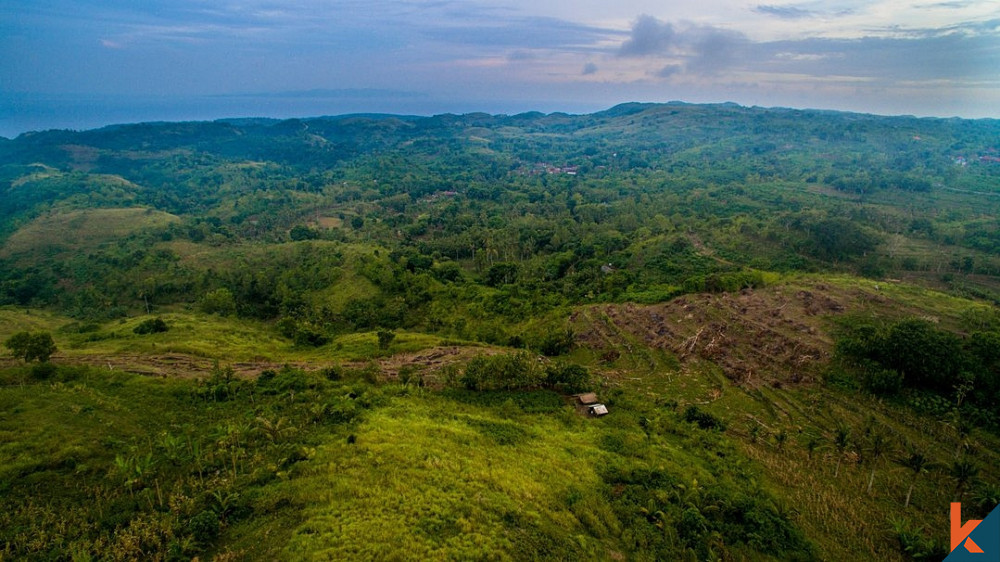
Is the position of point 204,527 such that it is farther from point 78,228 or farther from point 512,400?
point 78,228

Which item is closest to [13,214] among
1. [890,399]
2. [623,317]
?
[623,317]

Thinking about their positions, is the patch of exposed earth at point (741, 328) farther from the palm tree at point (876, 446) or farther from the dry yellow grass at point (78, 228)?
the dry yellow grass at point (78, 228)

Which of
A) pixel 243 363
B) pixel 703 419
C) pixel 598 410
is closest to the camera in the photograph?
pixel 703 419

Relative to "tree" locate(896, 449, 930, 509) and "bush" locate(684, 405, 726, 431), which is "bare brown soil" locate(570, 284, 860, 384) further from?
"tree" locate(896, 449, 930, 509)

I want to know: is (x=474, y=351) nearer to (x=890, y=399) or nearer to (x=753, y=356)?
(x=753, y=356)

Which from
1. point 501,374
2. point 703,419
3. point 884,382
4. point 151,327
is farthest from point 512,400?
point 151,327

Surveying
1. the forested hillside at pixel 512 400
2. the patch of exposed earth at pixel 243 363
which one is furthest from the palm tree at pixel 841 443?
the patch of exposed earth at pixel 243 363
